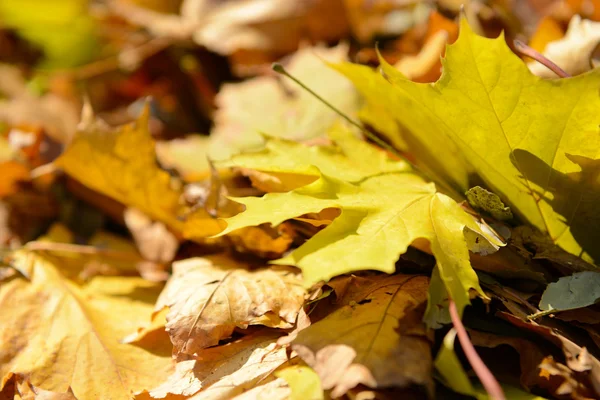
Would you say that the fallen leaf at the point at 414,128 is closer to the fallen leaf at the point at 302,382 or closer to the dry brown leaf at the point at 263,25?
the fallen leaf at the point at 302,382

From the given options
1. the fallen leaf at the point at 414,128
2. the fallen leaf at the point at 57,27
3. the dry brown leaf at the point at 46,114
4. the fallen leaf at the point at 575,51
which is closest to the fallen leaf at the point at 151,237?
the dry brown leaf at the point at 46,114

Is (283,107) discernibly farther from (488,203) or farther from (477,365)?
(477,365)

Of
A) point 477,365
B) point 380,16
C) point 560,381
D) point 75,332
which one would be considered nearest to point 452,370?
point 477,365

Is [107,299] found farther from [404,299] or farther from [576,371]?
[576,371]

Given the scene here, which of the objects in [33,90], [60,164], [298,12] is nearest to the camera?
[60,164]

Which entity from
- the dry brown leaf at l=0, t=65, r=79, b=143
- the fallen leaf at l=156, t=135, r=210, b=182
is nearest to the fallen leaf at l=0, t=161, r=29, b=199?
the dry brown leaf at l=0, t=65, r=79, b=143

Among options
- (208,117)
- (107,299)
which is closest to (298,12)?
(208,117)
